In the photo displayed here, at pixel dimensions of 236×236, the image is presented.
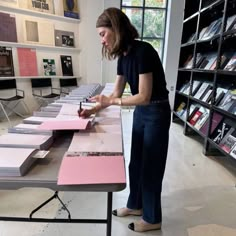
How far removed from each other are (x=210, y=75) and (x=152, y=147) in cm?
263

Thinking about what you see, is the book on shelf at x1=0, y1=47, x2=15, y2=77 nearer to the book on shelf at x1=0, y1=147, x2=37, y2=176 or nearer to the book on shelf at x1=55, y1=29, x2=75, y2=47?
the book on shelf at x1=55, y1=29, x2=75, y2=47

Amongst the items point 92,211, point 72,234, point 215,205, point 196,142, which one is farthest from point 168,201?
point 196,142

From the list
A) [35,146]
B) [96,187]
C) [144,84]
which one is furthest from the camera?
[144,84]

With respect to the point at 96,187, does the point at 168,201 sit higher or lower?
lower

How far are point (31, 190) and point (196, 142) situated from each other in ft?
8.12

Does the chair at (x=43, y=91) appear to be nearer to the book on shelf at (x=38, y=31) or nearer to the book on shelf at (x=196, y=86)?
the book on shelf at (x=38, y=31)

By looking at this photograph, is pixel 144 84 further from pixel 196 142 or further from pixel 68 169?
pixel 196 142

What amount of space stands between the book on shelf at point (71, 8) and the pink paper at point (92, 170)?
16.7 feet

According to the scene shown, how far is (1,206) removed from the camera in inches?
69.4

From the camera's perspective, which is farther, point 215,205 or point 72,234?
point 215,205

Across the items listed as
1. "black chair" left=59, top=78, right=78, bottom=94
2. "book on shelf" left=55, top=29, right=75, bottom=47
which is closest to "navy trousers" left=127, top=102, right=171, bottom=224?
"black chair" left=59, top=78, right=78, bottom=94

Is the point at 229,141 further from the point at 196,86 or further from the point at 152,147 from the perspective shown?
the point at 152,147

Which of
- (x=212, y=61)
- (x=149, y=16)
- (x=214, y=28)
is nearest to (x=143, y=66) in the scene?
(x=212, y=61)

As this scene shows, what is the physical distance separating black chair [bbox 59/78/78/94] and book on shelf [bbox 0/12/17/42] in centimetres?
137
